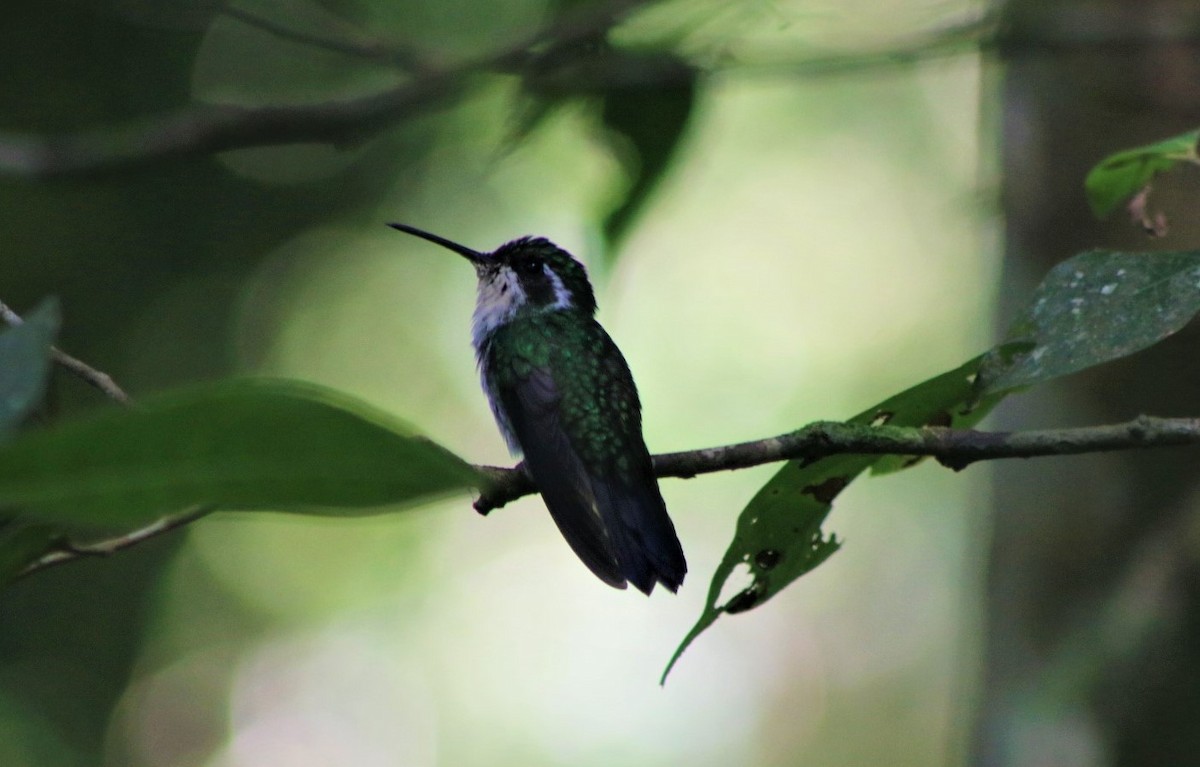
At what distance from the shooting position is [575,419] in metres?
3.64

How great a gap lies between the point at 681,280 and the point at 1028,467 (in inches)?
306

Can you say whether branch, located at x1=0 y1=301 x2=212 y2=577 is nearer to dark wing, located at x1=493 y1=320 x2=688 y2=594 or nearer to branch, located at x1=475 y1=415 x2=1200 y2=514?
branch, located at x1=475 y1=415 x2=1200 y2=514

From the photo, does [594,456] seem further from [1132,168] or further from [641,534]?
[1132,168]

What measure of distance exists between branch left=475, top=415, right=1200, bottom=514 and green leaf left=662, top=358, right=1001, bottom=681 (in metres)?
0.04

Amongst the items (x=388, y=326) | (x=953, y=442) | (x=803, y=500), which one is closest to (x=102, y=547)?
(x=803, y=500)

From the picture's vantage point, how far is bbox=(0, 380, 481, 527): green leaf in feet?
2.83

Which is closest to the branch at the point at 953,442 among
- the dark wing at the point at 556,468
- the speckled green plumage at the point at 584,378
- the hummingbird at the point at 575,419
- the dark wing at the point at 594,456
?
the hummingbird at the point at 575,419

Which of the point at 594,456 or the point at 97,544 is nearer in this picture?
the point at 97,544

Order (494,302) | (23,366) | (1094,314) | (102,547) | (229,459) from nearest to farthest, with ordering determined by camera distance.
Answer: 1. (229,459)
2. (23,366)
3. (1094,314)
4. (102,547)
5. (494,302)

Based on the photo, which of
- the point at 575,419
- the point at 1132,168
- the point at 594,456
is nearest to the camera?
the point at 1132,168

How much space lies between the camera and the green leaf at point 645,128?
300 centimetres

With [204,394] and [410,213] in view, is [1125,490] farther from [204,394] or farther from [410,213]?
[410,213]

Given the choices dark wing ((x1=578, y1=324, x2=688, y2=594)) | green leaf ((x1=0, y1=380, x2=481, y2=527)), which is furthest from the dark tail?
green leaf ((x1=0, y1=380, x2=481, y2=527))

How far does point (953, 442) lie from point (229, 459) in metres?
1.28
